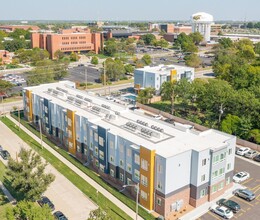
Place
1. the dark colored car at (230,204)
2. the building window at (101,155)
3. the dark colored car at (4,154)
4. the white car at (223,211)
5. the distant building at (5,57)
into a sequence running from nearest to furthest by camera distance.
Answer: the white car at (223,211)
the dark colored car at (230,204)
the building window at (101,155)
the dark colored car at (4,154)
the distant building at (5,57)

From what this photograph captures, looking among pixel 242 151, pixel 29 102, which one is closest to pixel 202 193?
pixel 242 151

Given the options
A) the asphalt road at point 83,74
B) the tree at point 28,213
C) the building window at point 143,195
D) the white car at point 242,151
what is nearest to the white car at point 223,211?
the building window at point 143,195

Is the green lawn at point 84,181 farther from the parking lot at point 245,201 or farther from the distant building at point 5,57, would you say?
the distant building at point 5,57

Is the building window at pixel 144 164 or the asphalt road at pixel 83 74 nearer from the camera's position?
the building window at pixel 144 164

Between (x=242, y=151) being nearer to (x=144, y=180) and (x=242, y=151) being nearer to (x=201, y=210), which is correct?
(x=201, y=210)

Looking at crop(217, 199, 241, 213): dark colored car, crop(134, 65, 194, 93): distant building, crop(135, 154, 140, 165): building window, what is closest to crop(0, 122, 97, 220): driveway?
crop(135, 154, 140, 165): building window

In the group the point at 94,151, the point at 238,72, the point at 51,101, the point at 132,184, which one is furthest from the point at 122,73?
the point at 132,184

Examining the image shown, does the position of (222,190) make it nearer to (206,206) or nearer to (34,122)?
(206,206)
